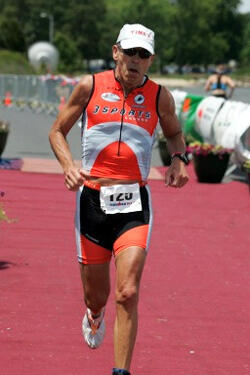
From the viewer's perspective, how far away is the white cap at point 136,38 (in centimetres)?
659

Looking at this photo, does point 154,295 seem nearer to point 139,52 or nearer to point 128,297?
point 128,297

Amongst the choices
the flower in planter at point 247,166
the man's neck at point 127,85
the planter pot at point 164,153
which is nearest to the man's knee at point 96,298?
the man's neck at point 127,85

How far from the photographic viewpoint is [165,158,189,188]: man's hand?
6.79 m

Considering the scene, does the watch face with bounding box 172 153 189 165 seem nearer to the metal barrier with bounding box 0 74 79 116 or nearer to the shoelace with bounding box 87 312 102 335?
the shoelace with bounding box 87 312 102 335

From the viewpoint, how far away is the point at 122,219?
6773 millimetres

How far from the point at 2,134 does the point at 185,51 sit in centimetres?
14041

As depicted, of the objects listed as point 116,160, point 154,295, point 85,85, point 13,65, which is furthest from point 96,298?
point 13,65

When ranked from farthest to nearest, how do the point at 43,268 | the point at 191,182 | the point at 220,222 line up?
the point at 191,182 < the point at 220,222 < the point at 43,268

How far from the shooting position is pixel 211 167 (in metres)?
19.5

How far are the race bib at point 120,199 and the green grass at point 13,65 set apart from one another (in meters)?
64.9

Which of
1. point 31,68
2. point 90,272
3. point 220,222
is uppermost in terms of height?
point 90,272

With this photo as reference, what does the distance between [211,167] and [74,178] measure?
1322 centimetres

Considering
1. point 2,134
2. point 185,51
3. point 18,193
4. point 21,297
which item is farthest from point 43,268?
point 185,51

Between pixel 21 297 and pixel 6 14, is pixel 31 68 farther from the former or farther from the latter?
pixel 6 14
